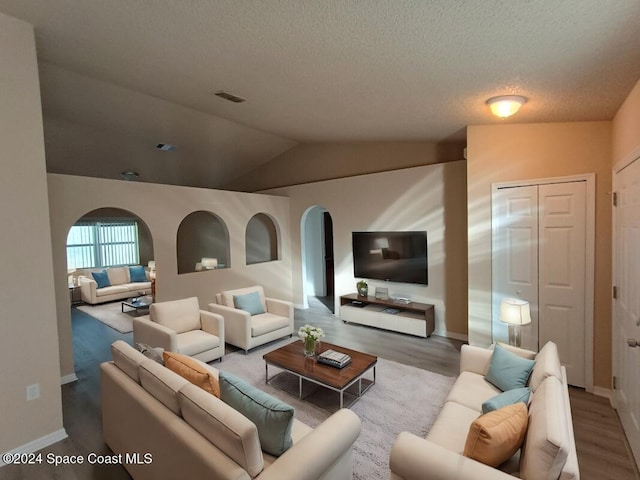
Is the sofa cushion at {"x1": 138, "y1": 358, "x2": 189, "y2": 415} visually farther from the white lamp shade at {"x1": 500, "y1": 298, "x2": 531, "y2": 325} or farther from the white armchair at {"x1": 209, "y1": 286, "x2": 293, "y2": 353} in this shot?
the white lamp shade at {"x1": 500, "y1": 298, "x2": 531, "y2": 325}

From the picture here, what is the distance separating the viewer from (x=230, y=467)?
4.61 ft

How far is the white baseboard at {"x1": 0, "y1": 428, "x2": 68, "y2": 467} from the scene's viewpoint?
7.72 ft

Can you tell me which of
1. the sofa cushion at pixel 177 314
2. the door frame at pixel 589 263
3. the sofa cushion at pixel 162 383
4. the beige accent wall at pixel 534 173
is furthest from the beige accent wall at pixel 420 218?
the sofa cushion at pixel 162 383

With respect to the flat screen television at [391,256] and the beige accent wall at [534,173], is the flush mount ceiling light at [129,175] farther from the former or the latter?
the beige accent wall at [534,173]

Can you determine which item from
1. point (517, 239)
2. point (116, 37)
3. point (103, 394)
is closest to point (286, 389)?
point (103, 394)

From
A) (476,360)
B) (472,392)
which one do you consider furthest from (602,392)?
(472,392)

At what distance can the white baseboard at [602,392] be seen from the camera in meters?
3.03

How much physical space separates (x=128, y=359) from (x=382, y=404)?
2154 millimetres

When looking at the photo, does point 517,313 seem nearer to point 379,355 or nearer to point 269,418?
point 379,355

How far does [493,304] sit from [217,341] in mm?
3298

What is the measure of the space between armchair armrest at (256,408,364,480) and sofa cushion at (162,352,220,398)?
2.41 ft

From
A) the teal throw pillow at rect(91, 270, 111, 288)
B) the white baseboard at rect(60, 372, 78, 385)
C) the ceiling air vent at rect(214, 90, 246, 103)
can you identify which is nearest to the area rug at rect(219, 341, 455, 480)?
the white baseboard at rect(60, 372, 78, 385)

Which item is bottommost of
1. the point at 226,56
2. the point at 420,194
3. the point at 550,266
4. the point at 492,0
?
the point at 550,266

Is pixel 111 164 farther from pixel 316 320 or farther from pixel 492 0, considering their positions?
pixel 492 0
